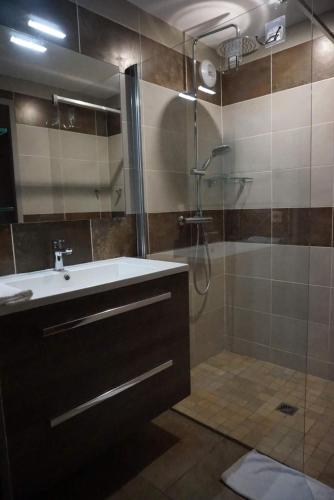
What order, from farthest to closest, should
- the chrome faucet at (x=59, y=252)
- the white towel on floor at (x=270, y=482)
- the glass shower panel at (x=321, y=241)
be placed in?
the glass shower panel at (x=321, y=241)
the chrome faucet at (x=59, y=252)
the white towel on floor at (x=270, y=482)

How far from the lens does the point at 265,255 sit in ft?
7.25

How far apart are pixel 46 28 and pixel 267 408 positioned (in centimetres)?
225

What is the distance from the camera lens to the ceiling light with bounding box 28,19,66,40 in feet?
4.71

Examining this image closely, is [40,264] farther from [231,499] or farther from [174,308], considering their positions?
[231,499]

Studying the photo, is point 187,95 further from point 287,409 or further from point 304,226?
point 287,409

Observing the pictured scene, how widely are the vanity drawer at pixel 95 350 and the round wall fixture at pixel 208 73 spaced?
53.9 inches

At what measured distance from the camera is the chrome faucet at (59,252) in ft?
4.96

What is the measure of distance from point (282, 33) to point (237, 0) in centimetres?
A: 31

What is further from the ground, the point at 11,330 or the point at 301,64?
the point at 301,64

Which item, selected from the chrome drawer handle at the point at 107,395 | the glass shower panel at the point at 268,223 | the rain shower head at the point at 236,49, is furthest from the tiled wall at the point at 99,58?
the chrome drawer handle at the point at 107,395

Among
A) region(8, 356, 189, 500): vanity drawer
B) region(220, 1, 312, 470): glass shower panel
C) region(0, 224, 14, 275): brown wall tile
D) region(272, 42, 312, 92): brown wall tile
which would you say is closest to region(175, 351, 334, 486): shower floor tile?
region(220, 1, 312, 470): glass shower panel

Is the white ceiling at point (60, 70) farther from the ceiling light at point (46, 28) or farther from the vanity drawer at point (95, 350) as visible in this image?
the vanity drawer at point (95, 350)

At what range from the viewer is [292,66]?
1.98 meters

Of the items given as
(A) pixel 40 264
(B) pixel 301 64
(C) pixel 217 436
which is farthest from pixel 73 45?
(C) pixel 217 436
